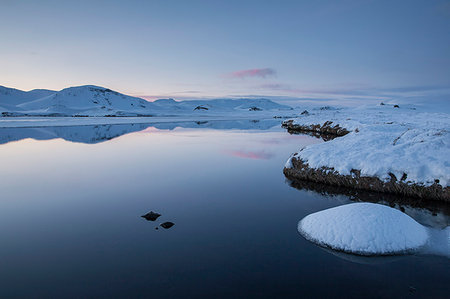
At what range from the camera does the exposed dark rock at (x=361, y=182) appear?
8844 mm

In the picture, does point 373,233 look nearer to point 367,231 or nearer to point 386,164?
point 367,231

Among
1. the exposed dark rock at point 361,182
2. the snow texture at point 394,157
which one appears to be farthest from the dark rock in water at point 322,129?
the exposed dark rock at point 361,182

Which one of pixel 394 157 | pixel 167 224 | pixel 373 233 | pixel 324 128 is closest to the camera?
pixel 373 233

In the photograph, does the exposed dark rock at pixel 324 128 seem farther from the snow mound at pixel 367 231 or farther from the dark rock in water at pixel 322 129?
the snow mound at pixel 367 231

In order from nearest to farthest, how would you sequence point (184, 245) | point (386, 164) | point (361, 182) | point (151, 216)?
point (184, 245) → point (151, 216) → point (386, 164) → point (361, 182)

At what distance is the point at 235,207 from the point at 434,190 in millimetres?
6643

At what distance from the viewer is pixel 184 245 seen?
6.01 m

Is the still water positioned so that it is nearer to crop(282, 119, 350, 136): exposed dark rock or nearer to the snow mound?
the snow mound

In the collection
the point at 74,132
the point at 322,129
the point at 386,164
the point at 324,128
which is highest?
the point at 386,164

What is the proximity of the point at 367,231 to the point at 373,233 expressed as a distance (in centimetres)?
12

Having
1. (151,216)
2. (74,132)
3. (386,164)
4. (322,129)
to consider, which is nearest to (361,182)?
(386,164)

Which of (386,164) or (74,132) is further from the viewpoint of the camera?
(74,132)

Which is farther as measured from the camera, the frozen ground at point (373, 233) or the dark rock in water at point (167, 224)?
the dark rock in water at point (167, 224)

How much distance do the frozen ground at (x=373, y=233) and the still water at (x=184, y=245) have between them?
0.80ft
